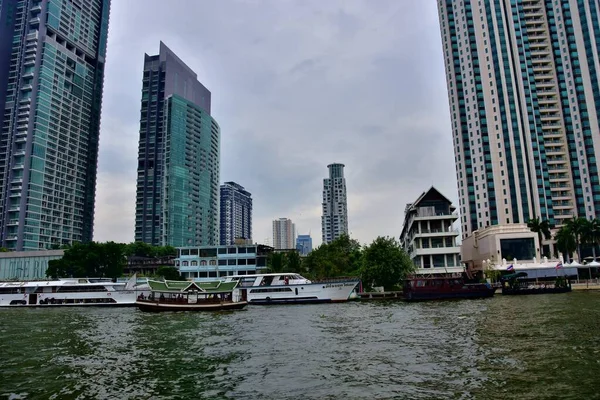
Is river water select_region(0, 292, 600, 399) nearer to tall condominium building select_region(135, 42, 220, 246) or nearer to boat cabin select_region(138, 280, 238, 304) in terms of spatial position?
boat cabin select_region(138, 280, 238, 304)

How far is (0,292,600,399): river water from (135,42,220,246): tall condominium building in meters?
133

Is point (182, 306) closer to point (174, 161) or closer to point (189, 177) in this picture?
point (174, 161)

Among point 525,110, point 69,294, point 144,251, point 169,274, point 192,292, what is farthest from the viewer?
point 144,251

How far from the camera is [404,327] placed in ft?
90.3

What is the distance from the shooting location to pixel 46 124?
132 m

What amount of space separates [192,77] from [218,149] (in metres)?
32.7

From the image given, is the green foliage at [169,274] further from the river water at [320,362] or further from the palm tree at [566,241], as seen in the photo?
the palm tree at [566,241]

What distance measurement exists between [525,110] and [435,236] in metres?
52.9

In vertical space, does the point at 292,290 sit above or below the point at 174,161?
below

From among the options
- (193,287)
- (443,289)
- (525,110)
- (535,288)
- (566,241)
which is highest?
(525,110)

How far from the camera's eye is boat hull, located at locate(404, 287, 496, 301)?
181 feet

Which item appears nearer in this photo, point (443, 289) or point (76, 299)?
point (443, 289)

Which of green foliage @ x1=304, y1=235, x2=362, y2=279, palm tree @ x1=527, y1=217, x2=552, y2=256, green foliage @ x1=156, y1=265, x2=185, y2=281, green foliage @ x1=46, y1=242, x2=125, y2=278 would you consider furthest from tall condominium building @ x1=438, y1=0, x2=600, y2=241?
green foliage @ x1=46, y1=242, x2=125, y2=278

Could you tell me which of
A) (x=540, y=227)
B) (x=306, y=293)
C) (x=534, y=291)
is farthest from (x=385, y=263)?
(x=540, y=227)
